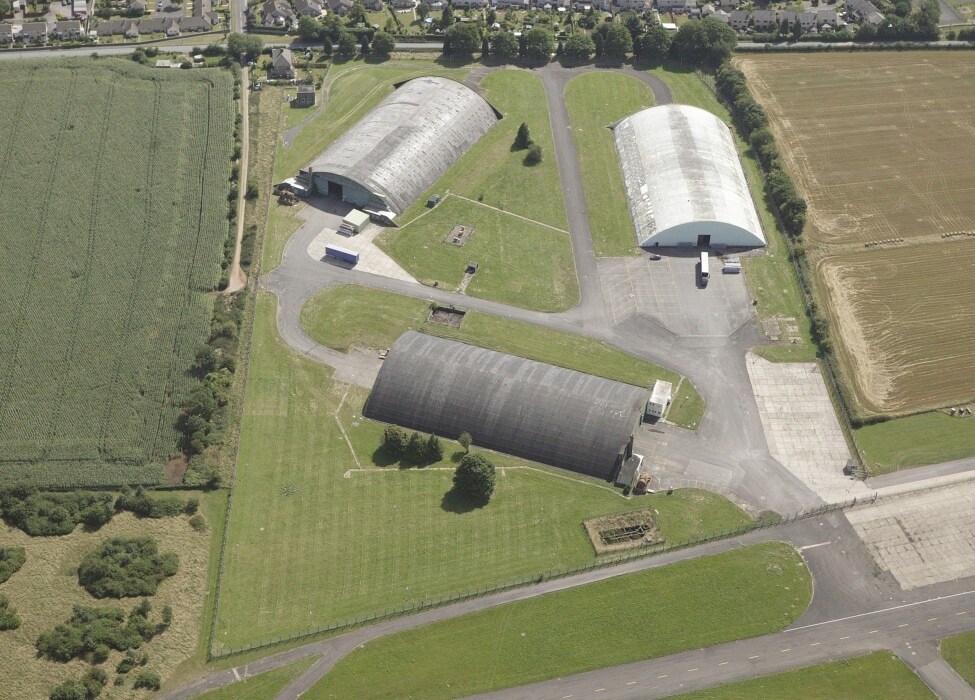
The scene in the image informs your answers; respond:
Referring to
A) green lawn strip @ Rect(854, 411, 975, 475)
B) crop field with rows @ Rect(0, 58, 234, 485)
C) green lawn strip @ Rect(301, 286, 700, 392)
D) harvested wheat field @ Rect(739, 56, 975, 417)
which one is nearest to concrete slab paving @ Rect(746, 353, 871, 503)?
green lawn strip @ Rect(854, 411, 975, 475)

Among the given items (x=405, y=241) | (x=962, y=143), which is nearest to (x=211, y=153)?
(x=405, y=241)

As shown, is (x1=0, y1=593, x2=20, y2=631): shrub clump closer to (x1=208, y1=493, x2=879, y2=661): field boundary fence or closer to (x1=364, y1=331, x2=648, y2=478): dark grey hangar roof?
(x1=208, y1=493, x2=879, y2=661): field boundary fence

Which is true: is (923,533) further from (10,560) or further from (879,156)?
(10,560)

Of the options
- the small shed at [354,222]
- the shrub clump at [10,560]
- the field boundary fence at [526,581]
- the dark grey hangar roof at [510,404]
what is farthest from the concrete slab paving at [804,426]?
the shrub clump at [10,560]

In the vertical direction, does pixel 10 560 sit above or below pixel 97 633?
above

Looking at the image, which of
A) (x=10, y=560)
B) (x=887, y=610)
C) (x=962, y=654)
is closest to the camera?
(x=962, y=654)

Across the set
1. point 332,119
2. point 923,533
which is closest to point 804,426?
point 923,533

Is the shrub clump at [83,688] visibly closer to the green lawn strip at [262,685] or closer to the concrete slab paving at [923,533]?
the green lawn strip at [262,685]

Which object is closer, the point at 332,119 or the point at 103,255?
the point at 103,255
